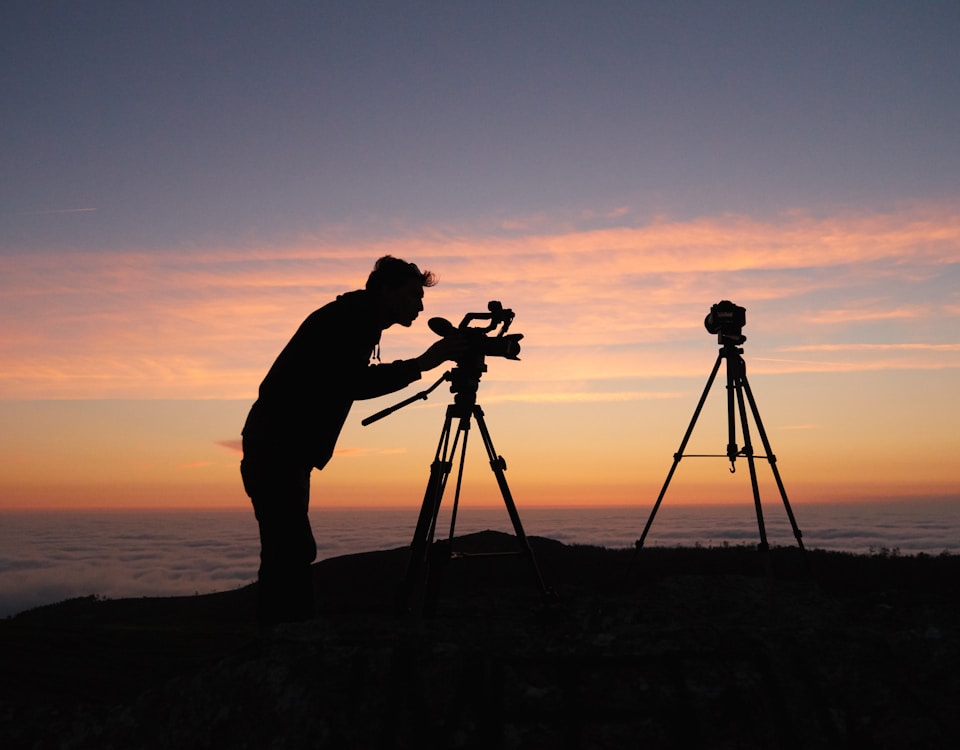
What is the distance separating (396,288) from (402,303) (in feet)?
0.38

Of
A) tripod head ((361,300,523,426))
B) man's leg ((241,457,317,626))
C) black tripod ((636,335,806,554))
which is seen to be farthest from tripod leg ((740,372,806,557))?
man's leg ((241,457,317,626))

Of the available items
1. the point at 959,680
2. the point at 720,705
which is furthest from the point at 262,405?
the point at 959,680

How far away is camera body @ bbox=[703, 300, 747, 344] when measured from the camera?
7.21m

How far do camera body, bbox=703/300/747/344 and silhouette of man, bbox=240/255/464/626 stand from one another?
3004 mm

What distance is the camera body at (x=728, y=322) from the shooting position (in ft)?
23.7

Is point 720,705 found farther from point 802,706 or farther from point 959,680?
point 959,680

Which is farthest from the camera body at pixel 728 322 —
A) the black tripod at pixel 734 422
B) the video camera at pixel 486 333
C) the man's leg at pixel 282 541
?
the man's leg at pixel 282 541

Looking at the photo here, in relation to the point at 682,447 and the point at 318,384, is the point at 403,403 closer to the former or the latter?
the point at 318,384

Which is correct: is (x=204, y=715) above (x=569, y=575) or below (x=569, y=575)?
below

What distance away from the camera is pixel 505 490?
222 inches

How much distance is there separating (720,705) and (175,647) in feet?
16.4

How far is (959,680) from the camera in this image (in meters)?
4.23

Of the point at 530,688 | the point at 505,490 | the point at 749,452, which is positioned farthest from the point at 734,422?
the point at 530,688

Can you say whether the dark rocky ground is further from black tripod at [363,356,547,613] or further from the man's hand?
the man's hand
